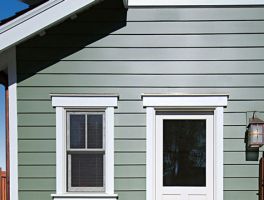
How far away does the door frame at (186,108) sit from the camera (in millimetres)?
4051

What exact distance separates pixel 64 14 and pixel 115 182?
7.46 ft

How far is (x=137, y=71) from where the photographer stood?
161 inches

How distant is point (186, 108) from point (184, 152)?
62 cm

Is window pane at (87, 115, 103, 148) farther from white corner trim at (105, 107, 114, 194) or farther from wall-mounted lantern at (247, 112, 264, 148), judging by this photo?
wall-mounted lantern at (247, 112, 264, 148)

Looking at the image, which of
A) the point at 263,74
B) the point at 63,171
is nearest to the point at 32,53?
the point at 63,171

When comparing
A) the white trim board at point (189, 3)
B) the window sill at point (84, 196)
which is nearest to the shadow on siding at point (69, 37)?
the white trim board at point (189, 3)

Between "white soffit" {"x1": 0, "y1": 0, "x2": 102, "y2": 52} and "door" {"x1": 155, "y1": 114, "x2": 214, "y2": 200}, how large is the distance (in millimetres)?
1809

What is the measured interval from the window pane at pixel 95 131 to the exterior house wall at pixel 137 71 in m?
0.23

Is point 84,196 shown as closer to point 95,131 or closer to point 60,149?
point 60,149

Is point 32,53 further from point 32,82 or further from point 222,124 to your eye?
point 222,124

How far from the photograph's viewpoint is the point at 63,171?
4.14 meters

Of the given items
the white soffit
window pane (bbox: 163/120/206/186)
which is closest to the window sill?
window pane (bbox: 163/120/206/186)

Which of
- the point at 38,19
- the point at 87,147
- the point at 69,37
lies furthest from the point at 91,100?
the point at 38,19

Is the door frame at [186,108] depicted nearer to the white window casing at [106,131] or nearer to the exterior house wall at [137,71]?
the exterior house wall at [137,71]
